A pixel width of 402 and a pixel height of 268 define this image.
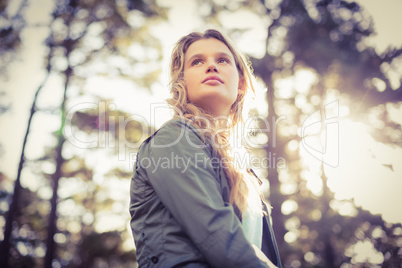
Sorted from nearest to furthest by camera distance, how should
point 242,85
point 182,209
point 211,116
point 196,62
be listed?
point 182,209
point 211,116
point 196,62
point 242,85

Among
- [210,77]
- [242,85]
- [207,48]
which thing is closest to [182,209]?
[210,77]

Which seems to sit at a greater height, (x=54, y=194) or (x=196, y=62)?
(x=196, y=62)

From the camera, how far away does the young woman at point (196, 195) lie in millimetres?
1155

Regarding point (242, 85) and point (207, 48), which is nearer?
point (207, 48)

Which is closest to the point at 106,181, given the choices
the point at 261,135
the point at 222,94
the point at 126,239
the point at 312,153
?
the point at 126,239

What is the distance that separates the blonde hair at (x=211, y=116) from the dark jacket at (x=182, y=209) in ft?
0.26

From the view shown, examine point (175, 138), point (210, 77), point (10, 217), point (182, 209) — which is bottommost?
point (10, 217)

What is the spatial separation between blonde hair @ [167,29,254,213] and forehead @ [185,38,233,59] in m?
0.07

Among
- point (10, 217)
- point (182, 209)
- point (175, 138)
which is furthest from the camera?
point (10, 217)

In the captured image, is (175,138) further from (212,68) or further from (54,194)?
(54,194)

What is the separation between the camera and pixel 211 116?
6.54ft

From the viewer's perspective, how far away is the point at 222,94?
202 centimetres

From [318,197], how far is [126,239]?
34.6 feet

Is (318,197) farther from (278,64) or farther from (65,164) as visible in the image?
(65,164)
